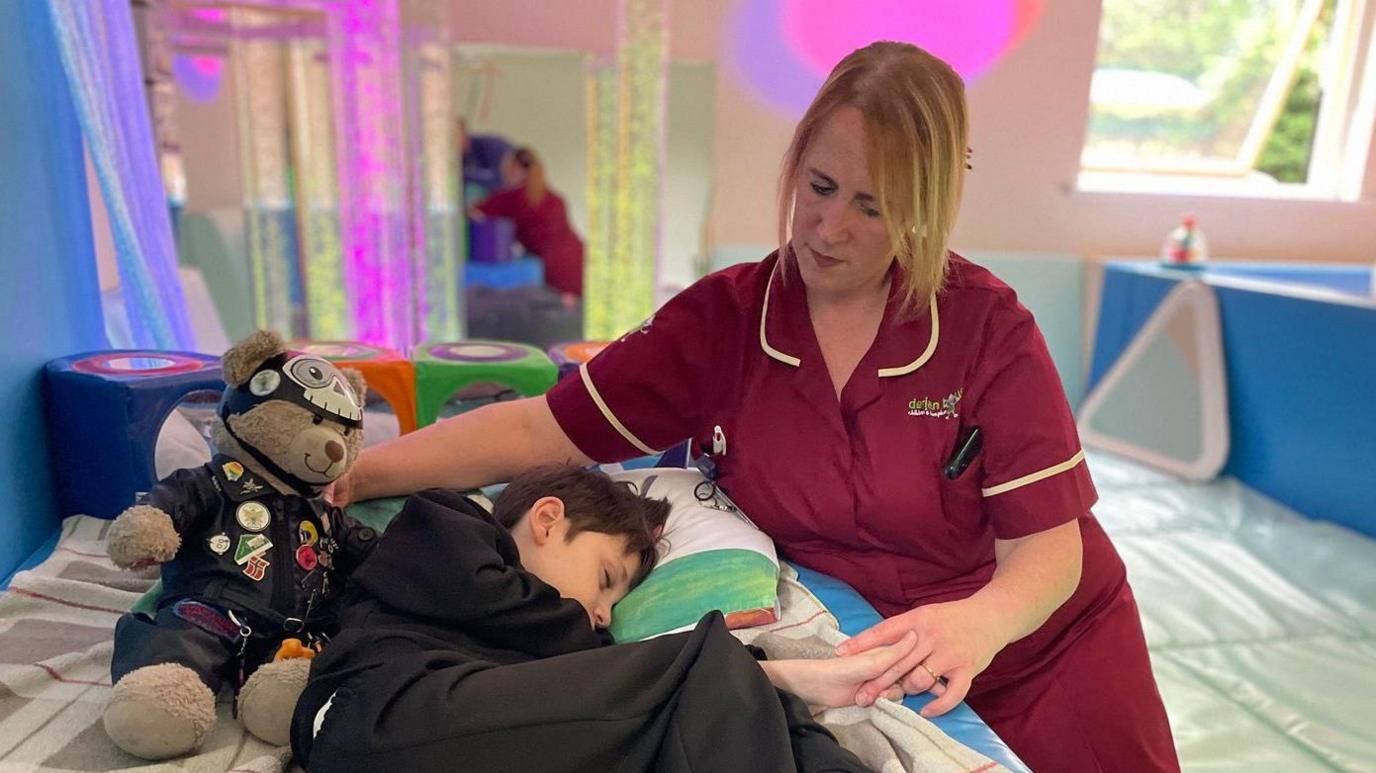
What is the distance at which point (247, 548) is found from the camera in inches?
39.3

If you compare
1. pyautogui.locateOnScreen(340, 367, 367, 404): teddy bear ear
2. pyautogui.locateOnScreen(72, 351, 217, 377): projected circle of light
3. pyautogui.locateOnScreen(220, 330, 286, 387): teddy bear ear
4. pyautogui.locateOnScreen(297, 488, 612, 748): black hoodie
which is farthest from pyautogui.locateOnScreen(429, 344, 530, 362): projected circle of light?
pyautogui.locateOnScreen(297, 488, 612, 748): black hoodie

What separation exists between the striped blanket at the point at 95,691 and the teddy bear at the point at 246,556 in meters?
0.03

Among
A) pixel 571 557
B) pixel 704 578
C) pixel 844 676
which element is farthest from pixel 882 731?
pixel 571 557

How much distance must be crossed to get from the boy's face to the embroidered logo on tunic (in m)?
0.37

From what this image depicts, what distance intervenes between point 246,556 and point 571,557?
1.10 feet

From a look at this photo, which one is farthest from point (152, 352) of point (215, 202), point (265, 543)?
point (215, 202)

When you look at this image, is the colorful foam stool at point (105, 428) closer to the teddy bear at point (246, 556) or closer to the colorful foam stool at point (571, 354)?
the teddy bear at point (246, 556)

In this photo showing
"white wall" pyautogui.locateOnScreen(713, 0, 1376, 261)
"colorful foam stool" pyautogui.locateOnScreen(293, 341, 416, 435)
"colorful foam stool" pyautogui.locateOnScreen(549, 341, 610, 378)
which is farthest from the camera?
"white wall" pyautogui.locateOnScreen(713, 0, 1376, 261)

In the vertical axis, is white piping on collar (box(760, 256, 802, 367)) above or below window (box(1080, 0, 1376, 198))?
below

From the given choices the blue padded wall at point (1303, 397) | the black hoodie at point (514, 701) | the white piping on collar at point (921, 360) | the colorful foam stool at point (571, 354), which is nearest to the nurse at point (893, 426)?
the white piping on collar at point (921, 360)

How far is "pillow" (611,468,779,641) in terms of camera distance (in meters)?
1.05

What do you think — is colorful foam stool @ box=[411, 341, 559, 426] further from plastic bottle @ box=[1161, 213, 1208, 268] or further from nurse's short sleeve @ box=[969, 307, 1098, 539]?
plastic bottle @ box=[1161, 213, 1208, 268]

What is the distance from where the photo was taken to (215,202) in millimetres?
2951

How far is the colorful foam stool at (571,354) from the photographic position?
1779 mm
